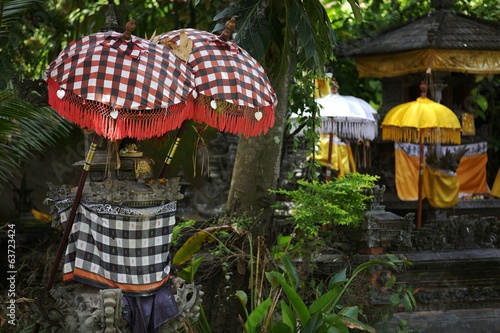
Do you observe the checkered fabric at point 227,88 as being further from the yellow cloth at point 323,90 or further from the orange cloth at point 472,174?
the orange cloth at point 472,174

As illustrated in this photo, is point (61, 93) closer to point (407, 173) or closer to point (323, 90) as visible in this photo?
point (323, 90)

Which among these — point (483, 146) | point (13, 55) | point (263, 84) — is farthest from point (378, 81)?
point (263, 84)

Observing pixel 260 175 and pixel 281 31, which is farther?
→ pixel 260 175

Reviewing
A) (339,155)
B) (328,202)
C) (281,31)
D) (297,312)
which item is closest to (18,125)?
(281,31)

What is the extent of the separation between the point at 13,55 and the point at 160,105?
6775 millimetres

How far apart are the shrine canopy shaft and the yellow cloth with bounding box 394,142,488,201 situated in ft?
4.02

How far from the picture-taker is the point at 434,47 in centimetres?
1427

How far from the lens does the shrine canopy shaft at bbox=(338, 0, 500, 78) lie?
14.5 meters

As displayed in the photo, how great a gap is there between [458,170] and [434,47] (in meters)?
2.18

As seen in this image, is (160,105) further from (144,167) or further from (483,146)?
(483,146)

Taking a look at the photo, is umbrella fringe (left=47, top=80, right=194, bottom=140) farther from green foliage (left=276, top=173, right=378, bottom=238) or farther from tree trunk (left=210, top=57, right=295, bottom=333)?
tree trunk (left=210, top=57, right=295, bottom=333)

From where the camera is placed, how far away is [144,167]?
7.39m

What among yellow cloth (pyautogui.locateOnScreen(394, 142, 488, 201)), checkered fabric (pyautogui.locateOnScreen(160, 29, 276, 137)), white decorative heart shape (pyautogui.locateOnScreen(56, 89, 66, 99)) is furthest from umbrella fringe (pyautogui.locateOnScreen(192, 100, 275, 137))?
yellow cloth (pyautogui.locateOnScreen(394, 142, 488, 201))

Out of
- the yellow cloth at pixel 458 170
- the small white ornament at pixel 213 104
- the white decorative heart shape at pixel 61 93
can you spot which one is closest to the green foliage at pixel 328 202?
the small white ornament at pixel 213 104
